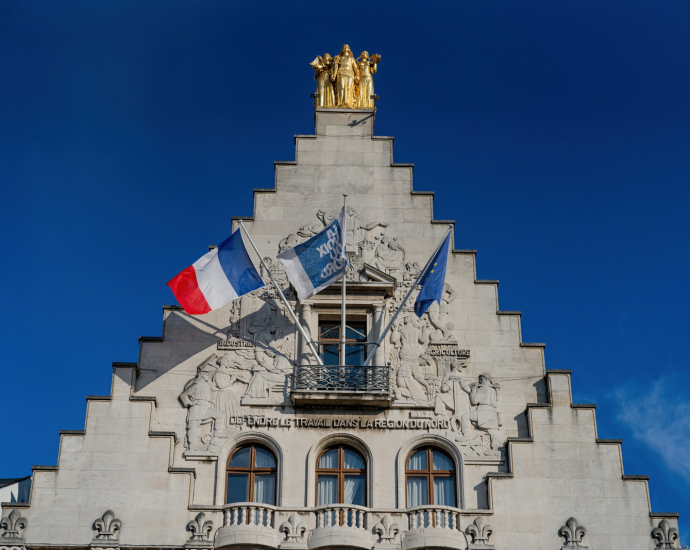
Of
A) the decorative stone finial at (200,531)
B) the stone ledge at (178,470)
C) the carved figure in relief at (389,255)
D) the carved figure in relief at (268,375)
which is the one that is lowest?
the decorative stone finial at (200,531)

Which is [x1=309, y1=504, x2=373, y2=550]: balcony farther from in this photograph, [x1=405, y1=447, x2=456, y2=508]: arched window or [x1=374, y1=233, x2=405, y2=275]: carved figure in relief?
[x1=374, y1=233, x2=405, y2=275]: carved figure in relief

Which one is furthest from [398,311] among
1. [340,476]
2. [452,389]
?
[340,476]

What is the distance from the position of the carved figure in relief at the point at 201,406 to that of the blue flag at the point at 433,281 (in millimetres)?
5495

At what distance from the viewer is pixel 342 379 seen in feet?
101

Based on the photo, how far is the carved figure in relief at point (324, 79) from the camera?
1420 inches

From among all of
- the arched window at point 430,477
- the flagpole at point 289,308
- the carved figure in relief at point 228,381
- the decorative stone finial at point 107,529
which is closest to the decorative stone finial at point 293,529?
the arched window at point 430,477

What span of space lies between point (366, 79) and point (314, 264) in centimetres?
750

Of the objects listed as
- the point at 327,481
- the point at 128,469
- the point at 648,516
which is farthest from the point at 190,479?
the point at 648,516

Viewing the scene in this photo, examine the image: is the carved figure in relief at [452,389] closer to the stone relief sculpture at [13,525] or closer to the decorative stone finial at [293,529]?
the decorative stone finial at [293,529]

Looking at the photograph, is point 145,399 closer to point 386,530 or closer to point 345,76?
point 386,530

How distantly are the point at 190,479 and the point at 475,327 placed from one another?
8.27 m

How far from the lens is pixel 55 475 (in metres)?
29.4

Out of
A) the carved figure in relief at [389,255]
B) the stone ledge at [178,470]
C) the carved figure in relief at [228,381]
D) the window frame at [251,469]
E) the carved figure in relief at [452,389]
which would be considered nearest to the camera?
the stone ledge at [178,470]

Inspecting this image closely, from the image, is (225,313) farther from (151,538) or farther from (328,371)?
(151,538)
